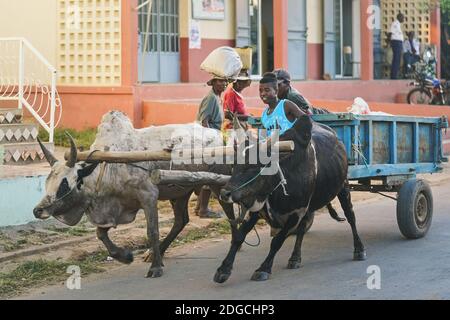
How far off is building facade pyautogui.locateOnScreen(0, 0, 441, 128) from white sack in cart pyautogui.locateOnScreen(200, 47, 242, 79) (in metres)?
6.00

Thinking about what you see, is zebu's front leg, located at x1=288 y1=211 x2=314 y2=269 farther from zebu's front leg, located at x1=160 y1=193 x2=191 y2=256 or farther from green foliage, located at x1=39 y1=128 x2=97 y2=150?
green foliage, located at x1=39 y1=128 x2=97 y2=150

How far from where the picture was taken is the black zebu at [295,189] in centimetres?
756

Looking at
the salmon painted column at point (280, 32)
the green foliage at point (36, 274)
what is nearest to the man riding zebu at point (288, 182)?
the green foliage at point (36, 274)

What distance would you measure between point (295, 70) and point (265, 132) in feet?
41.5

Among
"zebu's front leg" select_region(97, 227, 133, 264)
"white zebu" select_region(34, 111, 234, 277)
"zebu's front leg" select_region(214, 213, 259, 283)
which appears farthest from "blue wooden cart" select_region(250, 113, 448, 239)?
"zebu's front leg" select_region(97, 227, 133, 264)

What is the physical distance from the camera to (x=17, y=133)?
13172 millimetres

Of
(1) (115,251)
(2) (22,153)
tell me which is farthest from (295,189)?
→ (2) (22,153)

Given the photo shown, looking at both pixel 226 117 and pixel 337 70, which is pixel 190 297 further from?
pixel 337 70

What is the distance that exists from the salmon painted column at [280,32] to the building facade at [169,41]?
21mm

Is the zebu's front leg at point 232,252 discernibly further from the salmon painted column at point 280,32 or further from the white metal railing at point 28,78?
the salmon painted column at point 280,32

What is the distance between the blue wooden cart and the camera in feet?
30.8

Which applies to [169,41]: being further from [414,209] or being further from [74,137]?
[414,209]

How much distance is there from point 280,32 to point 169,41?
9.15 feet
